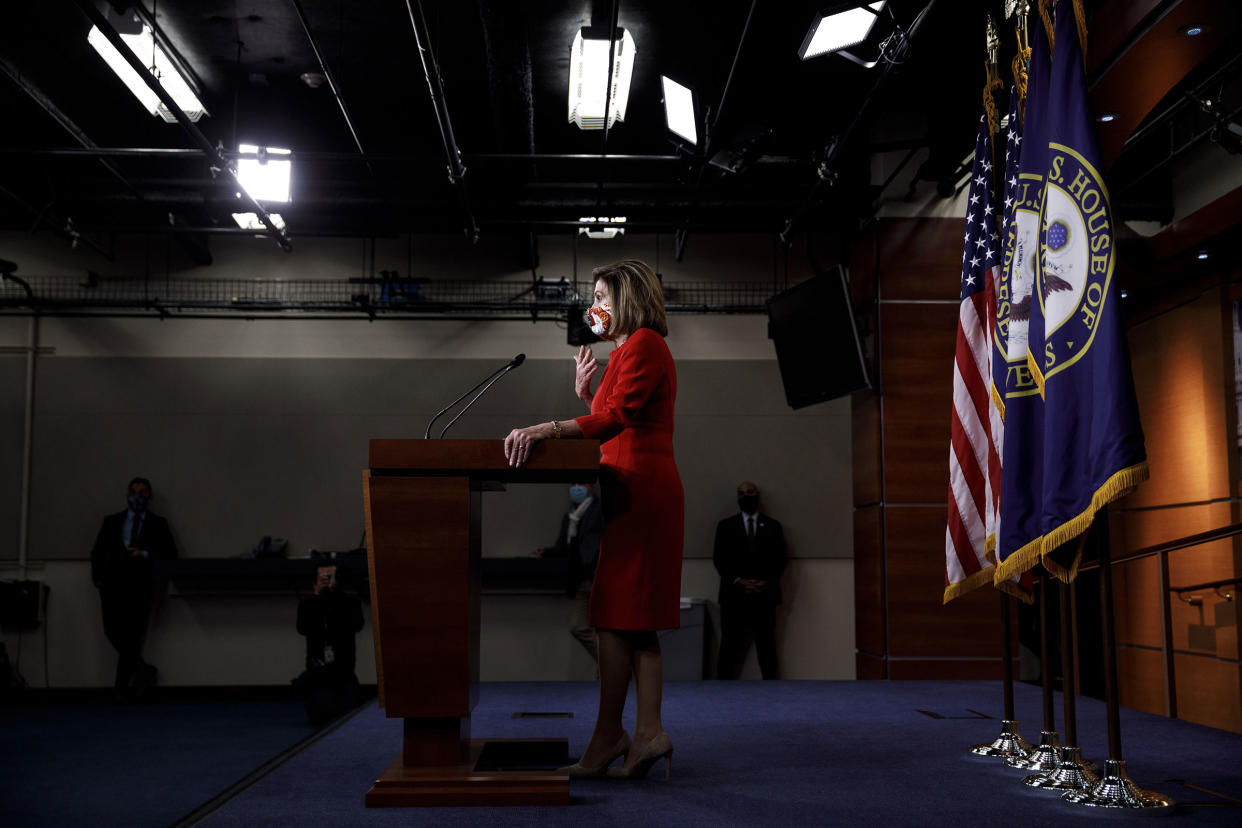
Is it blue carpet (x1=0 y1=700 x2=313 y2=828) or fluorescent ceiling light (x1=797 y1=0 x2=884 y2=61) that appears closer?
blue carpet (x1=0 y1=700 x2=313 y2=828)

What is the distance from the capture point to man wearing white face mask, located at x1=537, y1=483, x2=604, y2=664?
7.35m

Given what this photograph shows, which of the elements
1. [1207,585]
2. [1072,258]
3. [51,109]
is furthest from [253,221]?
[1207,585]

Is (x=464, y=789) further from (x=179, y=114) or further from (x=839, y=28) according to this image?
(x=179, y=114)

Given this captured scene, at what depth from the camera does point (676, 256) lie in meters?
8.92

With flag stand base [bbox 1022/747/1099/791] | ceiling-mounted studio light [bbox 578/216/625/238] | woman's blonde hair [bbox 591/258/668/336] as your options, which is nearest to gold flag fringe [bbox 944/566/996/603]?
flag stand base [bbox 1022/747/1099/791]

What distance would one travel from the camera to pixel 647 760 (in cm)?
288

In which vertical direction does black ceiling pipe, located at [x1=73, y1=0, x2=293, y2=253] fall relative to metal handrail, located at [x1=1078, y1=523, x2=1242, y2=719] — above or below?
above

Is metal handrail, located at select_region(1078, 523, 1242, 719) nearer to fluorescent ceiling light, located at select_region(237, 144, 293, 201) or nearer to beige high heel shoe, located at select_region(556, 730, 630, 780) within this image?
beige high heel shoe, located at select_region(556, 730, 630, 780)

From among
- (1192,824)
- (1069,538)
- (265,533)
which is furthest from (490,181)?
(1192,824)

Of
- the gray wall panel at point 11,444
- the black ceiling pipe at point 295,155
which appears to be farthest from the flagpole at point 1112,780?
the gray wall panel at point 11,444

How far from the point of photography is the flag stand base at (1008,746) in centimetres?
326

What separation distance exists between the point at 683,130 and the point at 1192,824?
466 centimetres

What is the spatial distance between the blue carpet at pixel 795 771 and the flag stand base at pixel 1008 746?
84 mm

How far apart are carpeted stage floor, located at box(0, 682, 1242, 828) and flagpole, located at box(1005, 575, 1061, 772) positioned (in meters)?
0.09
